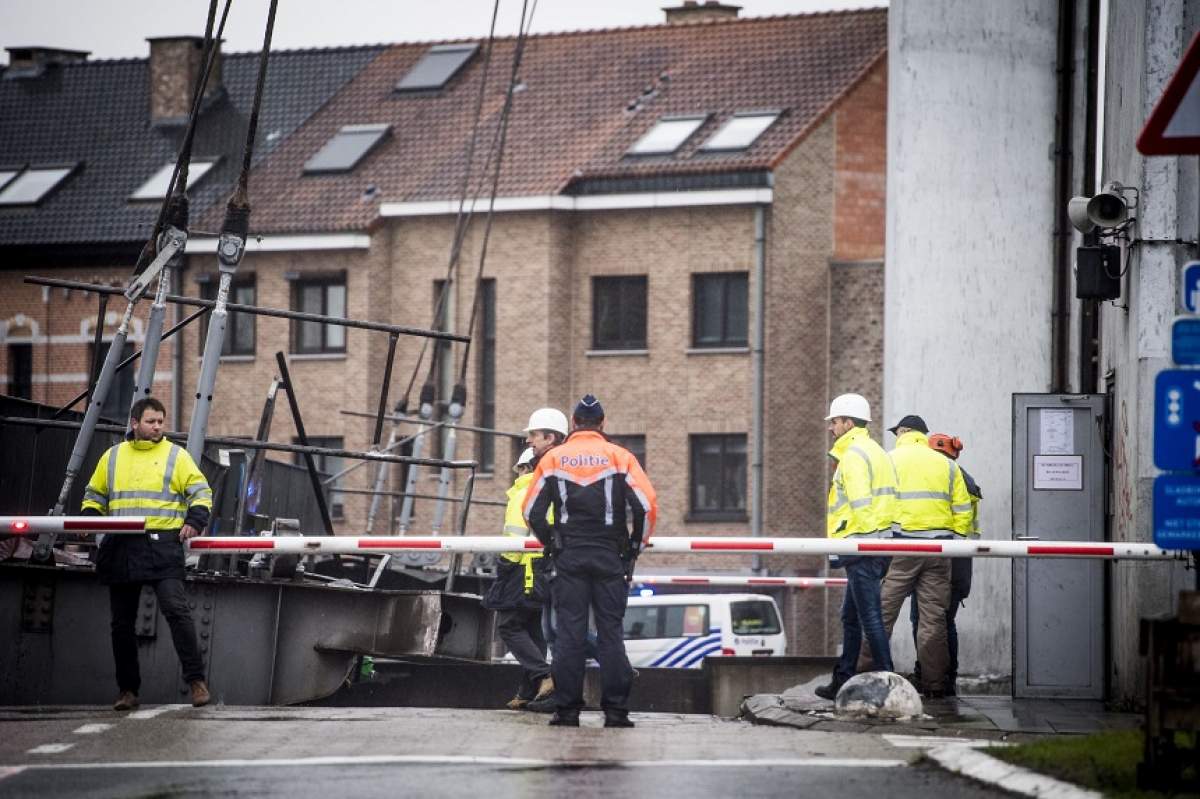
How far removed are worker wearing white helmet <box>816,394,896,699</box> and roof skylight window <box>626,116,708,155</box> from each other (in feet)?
111

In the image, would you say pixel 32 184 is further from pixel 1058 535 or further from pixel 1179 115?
pixel 1179 115

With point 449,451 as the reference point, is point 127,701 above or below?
below

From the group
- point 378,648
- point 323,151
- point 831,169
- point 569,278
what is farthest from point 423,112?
point 378,648

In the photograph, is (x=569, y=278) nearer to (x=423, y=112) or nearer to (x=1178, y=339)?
(x=423, y=112)

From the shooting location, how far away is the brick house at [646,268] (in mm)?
48250

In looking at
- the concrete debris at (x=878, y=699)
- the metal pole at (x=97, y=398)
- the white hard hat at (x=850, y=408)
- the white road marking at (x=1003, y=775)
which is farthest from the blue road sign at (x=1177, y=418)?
the metal pole at (x=97, y=398)

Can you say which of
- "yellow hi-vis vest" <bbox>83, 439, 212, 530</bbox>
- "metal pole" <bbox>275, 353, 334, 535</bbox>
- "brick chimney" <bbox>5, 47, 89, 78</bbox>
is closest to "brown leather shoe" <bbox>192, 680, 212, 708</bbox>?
"yellow hi-vis vest" <bbox>83, 439, 212, 530</bbox>

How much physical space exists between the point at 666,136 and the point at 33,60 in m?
18.0

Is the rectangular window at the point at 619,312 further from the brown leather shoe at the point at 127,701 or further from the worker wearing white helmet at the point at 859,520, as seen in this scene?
the brown leather shoe at the point at 127,701

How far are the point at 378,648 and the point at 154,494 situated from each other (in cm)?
373

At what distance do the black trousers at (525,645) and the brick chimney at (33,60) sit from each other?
4338cm

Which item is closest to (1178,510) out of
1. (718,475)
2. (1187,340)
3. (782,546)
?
(1187,340)

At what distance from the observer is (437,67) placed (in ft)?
177

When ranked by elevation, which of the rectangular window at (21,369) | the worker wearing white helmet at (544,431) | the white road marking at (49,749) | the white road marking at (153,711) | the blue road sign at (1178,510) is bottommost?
the white road marking at (153,711)
